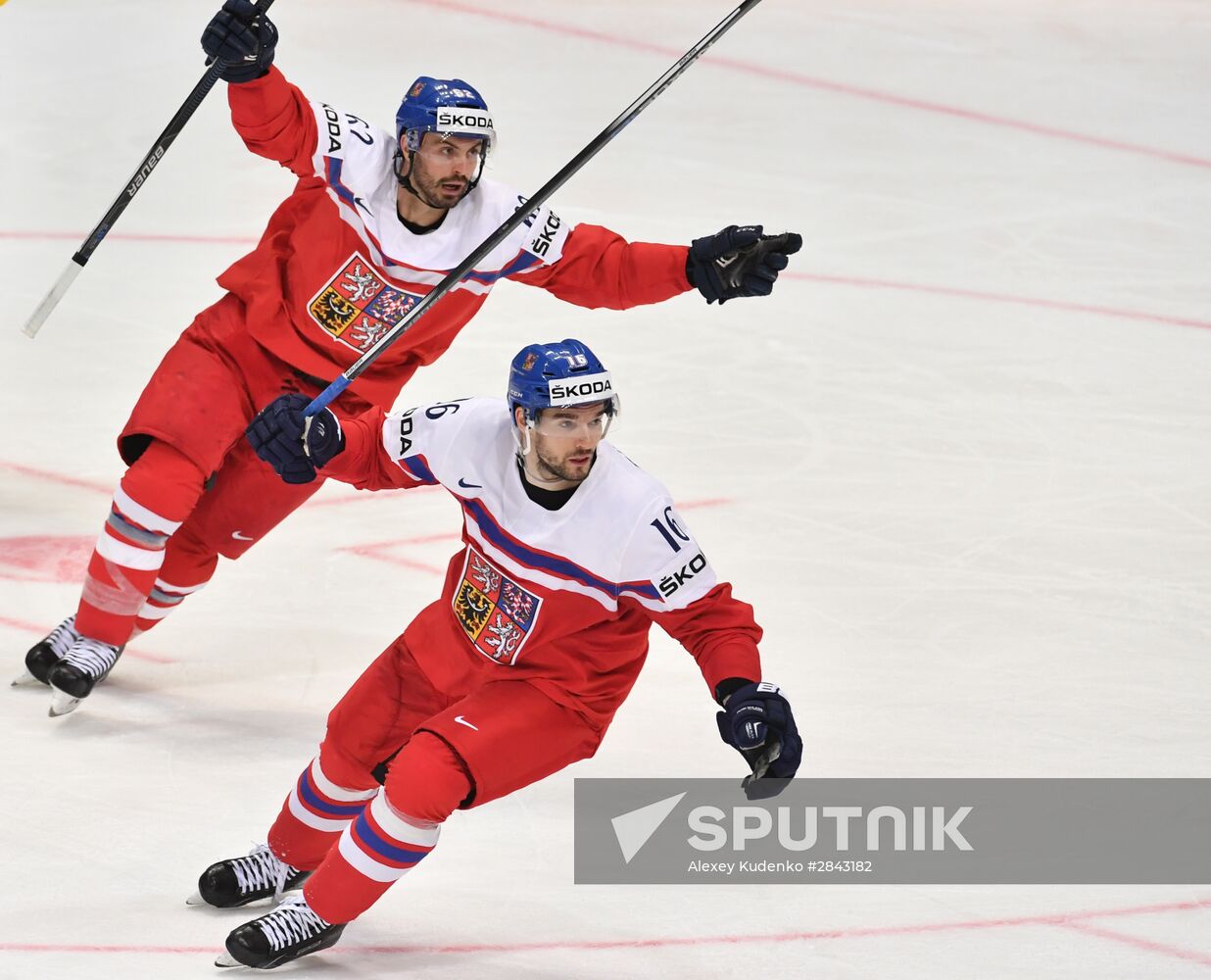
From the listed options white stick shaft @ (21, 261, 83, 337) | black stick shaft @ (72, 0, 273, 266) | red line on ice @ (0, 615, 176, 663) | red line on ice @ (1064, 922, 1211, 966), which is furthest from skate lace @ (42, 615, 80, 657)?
red line on ice @ (1064, 922, 1211, 966)

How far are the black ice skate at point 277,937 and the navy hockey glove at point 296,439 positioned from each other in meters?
0.81

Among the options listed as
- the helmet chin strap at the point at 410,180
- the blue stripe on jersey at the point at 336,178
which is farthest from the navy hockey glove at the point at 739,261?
the blue stripe on jersey at the point at 336,178

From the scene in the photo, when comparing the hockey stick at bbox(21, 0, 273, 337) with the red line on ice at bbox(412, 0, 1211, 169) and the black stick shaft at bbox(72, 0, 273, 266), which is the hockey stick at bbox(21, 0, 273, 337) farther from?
the red line on ice at bbox(412, 0, 1211, 169)

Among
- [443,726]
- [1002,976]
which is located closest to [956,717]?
[1002,976]

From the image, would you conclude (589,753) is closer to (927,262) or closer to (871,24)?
(927,262)

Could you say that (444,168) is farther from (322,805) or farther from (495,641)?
(322,805)

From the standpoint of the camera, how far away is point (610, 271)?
494 cm

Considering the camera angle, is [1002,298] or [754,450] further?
[1002,298]

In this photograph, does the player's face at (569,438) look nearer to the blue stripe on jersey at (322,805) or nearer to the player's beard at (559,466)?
the player's beard at (559,466)

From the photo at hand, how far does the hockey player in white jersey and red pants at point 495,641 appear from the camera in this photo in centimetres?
367

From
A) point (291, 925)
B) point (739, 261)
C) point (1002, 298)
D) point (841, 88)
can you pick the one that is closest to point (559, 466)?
point (291, 925)

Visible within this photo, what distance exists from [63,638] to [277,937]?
1.53 meters

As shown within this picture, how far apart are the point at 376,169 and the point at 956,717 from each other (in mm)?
1843

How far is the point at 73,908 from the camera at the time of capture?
13.1 ft
